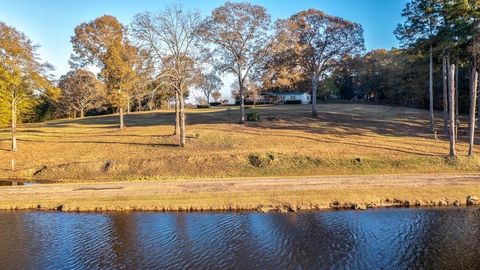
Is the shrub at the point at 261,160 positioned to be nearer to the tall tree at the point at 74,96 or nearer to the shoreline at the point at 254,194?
the shoreline at the point at 254,194

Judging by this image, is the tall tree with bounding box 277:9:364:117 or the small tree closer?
the tall tree with bounding box 277:9:364:117

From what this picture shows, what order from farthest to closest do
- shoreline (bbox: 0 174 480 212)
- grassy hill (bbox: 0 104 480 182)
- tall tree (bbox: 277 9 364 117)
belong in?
tall tree (bbox: 277 9 364 117), grassy hill (bbox: 0 104 480 182), shoreline (bbox: 0 174 480 212)

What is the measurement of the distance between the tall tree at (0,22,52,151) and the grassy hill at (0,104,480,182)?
5.93 m

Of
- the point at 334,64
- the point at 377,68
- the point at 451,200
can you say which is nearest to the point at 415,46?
the point at 334,64

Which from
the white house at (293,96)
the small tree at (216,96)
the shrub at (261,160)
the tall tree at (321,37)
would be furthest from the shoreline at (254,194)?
the small tree at (216,96)

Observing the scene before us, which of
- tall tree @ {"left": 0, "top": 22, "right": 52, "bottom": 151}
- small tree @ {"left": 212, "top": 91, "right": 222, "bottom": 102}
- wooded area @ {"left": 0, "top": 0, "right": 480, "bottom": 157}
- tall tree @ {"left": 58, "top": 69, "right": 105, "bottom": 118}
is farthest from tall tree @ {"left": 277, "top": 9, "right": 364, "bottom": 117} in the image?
small tree @ {"left": 212, "top": 91, "right": 222, "bottom": 102}

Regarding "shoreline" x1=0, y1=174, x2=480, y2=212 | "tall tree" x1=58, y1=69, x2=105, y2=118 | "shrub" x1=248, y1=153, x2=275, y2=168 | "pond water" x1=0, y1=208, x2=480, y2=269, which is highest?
"tall tree" x1=58, y1=69, x2=105, y2=118

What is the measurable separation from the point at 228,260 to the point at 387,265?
6255 mm

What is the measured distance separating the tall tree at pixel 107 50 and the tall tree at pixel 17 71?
5.28 meters

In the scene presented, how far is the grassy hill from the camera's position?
3497 centimetres

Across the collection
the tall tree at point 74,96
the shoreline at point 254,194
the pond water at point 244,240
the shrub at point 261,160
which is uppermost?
the tall tree at point 74,96

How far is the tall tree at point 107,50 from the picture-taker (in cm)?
4853

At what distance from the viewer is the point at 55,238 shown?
64.7ft

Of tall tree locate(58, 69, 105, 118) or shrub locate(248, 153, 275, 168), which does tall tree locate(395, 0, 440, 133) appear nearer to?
shrub locate(248, 153, 275, 168)
